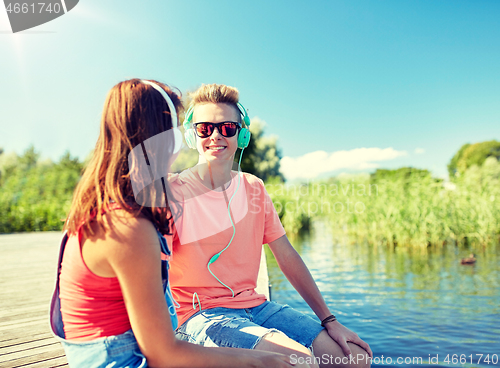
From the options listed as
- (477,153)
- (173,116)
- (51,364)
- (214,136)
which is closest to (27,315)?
(51,364)

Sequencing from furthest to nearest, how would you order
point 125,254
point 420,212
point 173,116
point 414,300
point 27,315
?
point 420,212, point 414,300, point 27,315, point 173,116, point 125,254

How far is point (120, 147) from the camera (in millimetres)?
961

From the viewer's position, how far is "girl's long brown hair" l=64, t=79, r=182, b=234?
3.06 feet

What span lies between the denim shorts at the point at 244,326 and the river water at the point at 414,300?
2.22m

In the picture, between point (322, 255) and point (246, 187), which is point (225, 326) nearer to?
point (246, 187)

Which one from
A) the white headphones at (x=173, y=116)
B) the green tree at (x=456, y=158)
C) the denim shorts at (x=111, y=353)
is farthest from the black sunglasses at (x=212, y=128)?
the green tree at (x=456, y=158)

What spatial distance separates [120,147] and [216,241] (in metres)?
0.73

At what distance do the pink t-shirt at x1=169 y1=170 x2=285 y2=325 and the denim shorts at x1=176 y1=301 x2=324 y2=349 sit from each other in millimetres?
43

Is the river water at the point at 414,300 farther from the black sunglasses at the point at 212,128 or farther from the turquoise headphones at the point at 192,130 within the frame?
the black sunglasses at the point at 212,128

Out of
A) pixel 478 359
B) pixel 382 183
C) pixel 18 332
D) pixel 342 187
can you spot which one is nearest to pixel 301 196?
pixel 342 187

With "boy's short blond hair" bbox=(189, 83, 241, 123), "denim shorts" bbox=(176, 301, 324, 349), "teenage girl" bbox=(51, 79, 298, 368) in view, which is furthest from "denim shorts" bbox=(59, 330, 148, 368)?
"boy's short blond hair" bbox=(189, 83, 241, 123)

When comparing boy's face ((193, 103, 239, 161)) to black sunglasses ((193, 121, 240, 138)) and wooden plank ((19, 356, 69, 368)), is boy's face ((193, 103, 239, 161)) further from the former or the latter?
wooden plank ((19, 356, 69, 368))

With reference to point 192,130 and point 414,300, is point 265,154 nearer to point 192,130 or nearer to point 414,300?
point 414,300

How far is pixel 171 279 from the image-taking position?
1.53 metres
